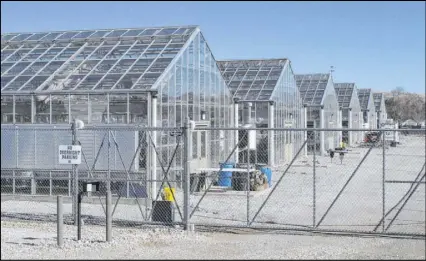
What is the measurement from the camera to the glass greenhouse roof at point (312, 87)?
129 ft

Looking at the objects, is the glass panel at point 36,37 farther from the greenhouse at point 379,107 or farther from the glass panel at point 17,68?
the greenhouse at point 379,107

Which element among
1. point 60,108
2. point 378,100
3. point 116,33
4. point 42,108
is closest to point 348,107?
point 378,100

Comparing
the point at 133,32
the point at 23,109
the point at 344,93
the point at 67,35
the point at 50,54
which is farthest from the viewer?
the point at 344,93

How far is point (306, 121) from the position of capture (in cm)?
3897

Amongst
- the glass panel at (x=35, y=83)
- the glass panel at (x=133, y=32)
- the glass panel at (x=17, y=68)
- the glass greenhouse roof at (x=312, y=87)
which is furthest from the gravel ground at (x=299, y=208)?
the glass greenhouse roof at (x=312, y=87)

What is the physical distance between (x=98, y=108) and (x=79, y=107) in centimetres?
71

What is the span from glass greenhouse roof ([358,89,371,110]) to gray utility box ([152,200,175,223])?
166 ft

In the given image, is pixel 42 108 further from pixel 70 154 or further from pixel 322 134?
pixel 322 134

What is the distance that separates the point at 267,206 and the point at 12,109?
30.5 ft

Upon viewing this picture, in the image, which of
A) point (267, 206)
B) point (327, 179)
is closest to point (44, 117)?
point (267, 206)

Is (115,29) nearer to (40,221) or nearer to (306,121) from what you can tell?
(40,221)

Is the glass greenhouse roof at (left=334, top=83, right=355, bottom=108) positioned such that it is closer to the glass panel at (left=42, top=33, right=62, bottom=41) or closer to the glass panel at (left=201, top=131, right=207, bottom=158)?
the glass panel at (left=201, top=131, right=207, bottom=158)

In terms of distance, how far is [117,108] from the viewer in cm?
1805

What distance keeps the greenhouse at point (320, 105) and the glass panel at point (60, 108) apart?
68.8 feet
